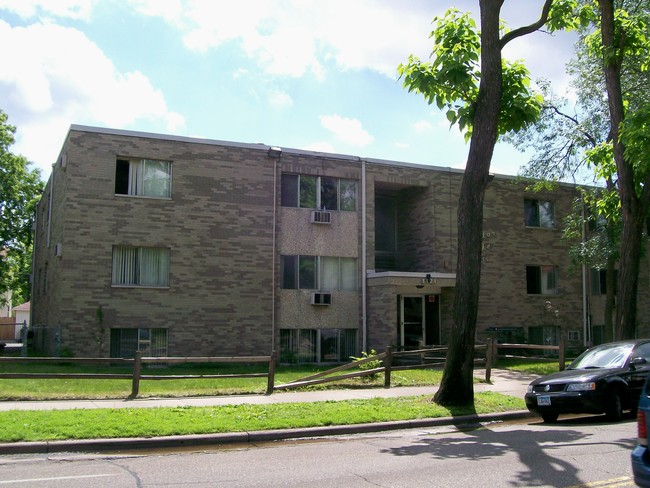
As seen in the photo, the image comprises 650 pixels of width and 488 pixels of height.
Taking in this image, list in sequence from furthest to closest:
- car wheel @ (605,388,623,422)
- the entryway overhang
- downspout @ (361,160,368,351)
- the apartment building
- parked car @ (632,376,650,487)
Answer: downspout @ (361,160,368,351) < the entryway overhang < the apartment building < car wheel @ (605,388,623,422) < parked car @ (632,376,650,487)

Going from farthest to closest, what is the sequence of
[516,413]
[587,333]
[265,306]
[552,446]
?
1. [587,333]
2. [265,306]
3. [516,413]
4. [552,446]

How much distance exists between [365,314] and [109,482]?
16.8 metres

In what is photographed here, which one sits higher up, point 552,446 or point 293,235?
point 293,235

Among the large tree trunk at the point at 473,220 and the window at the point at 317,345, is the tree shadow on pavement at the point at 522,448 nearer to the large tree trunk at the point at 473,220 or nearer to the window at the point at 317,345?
the large tree trunk at the point at 473,220

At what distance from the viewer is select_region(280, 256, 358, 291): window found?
2267 centimetres

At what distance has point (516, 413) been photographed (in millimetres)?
12234

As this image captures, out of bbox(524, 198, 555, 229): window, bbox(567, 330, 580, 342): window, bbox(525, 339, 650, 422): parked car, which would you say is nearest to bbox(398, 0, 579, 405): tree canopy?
bbox(525, 339, 650, 422): parked car

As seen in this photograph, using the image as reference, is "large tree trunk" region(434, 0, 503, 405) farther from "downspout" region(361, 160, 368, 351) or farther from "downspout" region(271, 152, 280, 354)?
"downspout" region(361, 160, 368, 351)

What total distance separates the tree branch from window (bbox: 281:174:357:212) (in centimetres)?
1067

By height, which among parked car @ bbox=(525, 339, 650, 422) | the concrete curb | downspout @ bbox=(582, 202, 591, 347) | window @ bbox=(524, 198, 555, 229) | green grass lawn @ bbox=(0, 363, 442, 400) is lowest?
the concrete curb

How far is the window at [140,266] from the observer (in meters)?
20.6

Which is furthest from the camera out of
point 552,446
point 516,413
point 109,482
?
point 516,413

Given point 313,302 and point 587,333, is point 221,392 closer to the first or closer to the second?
point 313,302

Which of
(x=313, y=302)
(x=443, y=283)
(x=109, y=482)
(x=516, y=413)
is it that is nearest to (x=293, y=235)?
(x=313, y=302)
